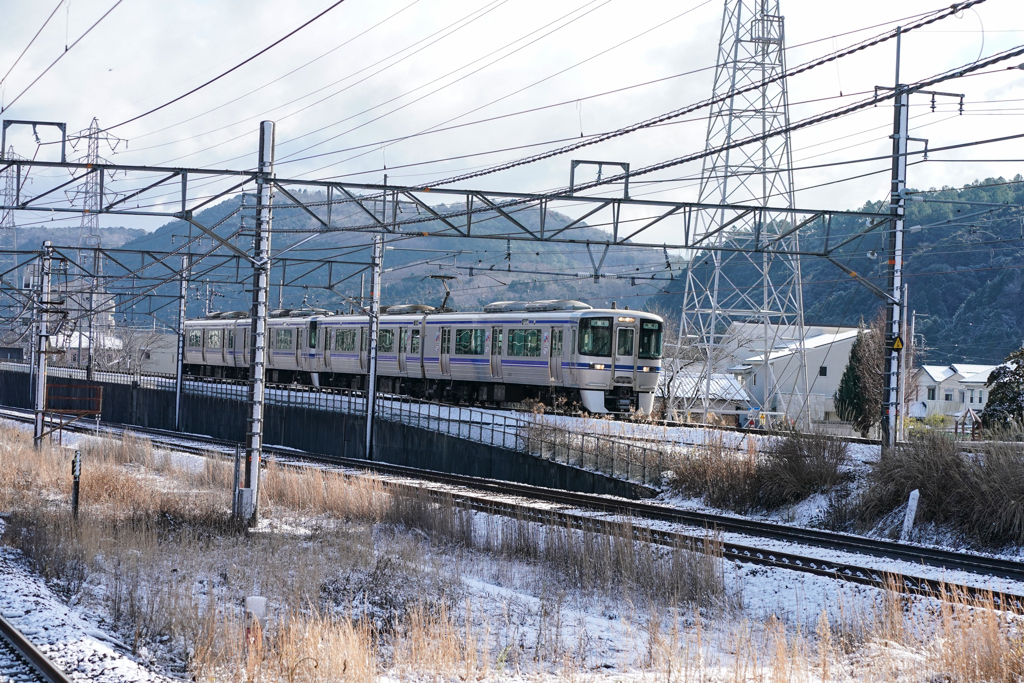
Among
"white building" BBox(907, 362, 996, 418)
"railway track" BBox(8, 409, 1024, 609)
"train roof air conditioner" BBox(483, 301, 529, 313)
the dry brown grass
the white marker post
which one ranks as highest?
"train roof air conditioner" BBox(483, 301, 529, 313)

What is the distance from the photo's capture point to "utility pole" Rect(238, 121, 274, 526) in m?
15.0

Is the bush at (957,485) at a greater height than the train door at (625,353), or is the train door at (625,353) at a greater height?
the train door at (625,353)

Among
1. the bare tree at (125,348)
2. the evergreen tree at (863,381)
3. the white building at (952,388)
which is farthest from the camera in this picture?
the bare tree at (125,348)

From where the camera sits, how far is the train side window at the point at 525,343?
27.9m

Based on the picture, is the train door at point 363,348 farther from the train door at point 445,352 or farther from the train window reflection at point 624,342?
the train window reflection at point 624,342

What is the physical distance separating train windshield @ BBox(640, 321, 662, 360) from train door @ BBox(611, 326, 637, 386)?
1.16 ft

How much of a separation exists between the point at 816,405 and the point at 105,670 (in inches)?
2209

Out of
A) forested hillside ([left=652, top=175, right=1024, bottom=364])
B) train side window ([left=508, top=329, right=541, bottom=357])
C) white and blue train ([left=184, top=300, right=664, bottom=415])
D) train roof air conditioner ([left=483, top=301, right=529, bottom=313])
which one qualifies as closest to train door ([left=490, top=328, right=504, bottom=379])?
white and blue train ([left=184, top=300, right=664, bottom=415])

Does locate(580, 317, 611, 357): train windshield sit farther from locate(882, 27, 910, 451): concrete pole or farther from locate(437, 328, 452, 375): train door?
locate(882, 27, 910, 451): concrete pole

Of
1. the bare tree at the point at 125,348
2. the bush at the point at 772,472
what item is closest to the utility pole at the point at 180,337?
the bush at the point at 772,472

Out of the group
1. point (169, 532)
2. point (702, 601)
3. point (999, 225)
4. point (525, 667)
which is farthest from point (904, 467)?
point (999, 225)

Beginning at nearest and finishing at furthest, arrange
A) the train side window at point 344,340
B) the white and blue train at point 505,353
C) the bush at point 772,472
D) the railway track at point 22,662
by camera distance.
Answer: the railway track at point 22,662
the bush at point 772,472
the white and blue train at point 505,353
the train side window at point 344,340

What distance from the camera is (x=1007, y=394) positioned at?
76.9 feet

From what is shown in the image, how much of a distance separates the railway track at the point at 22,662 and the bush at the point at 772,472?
1267 cm
